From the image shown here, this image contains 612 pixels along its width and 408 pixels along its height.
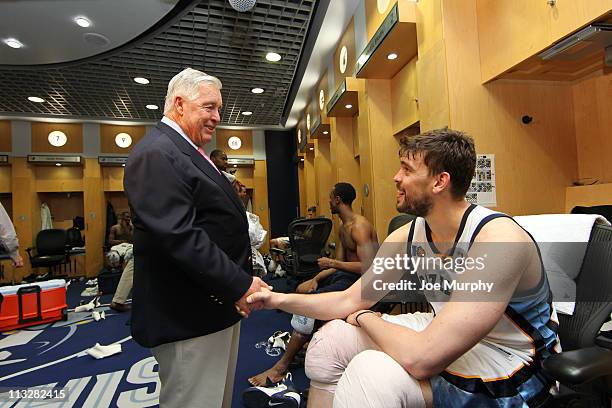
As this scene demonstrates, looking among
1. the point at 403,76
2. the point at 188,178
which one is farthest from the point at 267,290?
the point at 403,76

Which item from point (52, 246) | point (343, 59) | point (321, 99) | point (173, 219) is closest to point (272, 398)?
point (173, 219)

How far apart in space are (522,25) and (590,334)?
70.9 inches

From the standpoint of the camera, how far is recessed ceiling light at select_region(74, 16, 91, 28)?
3.74 meters

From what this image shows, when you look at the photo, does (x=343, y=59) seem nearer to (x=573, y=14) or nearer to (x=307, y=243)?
(x=307, y=243)

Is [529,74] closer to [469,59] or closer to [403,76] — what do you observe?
[469,59]

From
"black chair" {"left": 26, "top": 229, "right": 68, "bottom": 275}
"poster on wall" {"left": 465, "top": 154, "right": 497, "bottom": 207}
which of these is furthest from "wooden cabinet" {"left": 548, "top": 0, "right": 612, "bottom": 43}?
"black chair" {"left": 26, "top": 229, "right": 68, "bottom": 275}

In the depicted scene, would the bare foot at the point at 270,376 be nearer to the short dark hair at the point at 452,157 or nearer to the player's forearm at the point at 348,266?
the player's forearm at the point at 348,266

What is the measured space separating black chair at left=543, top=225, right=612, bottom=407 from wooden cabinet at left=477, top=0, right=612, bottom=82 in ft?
3.97

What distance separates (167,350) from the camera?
1149 millimetres

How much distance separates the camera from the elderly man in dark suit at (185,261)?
3.50ft

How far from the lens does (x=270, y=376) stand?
88.4 inches

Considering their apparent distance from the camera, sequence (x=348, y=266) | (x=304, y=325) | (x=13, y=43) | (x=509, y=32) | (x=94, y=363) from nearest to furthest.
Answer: (x=509, y=32), (x=304, y=325), (x=348, y=266), (x=94, y=363), (x=13, y=43)

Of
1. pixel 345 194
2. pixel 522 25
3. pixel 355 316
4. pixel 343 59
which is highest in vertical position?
pixel 343 59

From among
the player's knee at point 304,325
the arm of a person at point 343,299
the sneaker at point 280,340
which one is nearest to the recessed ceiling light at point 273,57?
the sneaker at point 280,340
